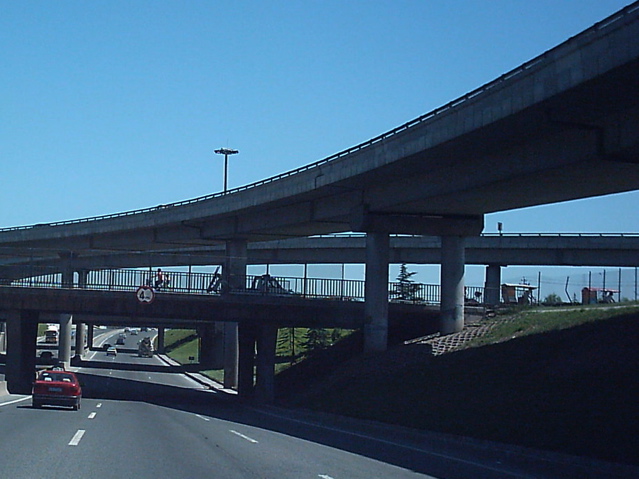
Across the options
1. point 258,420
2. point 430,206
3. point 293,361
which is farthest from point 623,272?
point 258,420

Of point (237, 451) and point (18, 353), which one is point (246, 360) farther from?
point (237, 451)

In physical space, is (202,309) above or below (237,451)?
above

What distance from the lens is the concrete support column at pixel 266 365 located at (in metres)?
45.7

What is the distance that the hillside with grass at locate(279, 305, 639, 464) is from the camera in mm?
19016

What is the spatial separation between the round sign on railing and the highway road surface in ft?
38.3

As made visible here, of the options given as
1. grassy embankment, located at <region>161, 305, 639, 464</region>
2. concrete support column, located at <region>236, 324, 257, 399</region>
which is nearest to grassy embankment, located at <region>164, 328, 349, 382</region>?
concrete support column, located at <region>236, 324, 257, 399</region>

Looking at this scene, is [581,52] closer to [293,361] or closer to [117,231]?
[293,361]

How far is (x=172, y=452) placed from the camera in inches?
672

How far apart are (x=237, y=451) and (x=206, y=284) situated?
28834mm

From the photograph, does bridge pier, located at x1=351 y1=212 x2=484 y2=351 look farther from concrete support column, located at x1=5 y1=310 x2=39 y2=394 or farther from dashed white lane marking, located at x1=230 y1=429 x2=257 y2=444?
concrete support column, located at x1=5 y1=310 x2=39 y2=394

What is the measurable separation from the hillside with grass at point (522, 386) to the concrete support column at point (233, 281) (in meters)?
10.1

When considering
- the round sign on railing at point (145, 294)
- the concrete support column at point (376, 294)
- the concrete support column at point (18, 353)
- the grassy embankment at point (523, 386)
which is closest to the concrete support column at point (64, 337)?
the concrete support column at point (18, 353)

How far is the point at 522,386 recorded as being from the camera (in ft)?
82.8

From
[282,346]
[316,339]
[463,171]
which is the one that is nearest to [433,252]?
[316,339]
